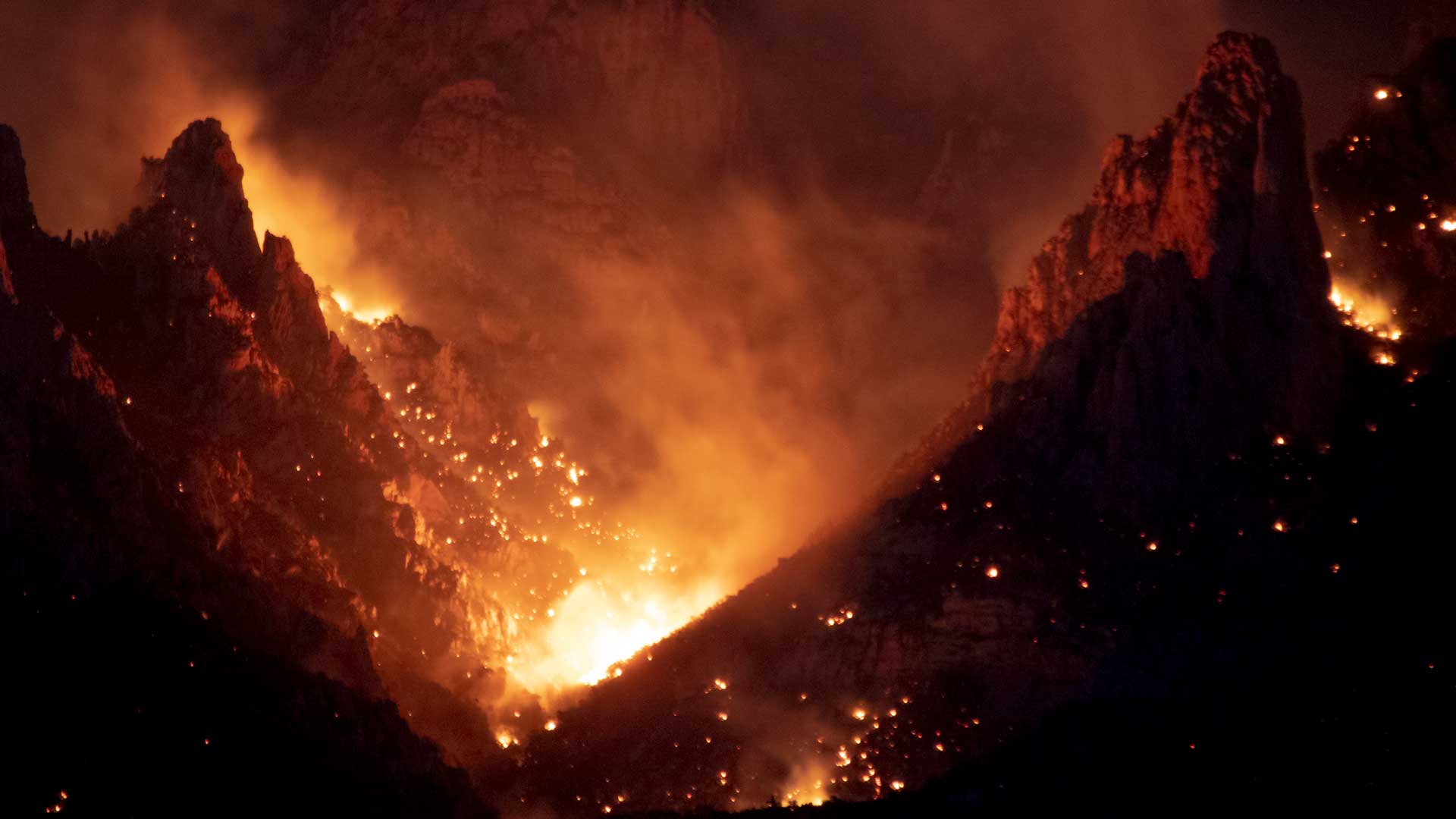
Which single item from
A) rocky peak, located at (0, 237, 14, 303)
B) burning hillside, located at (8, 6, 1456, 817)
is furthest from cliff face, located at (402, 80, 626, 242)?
rocky peak, located at (0, 237, 14, 303)

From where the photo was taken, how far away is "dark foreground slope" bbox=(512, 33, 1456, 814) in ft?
185

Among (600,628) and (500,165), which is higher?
(500,165)

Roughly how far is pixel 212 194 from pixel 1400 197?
84.5 metres

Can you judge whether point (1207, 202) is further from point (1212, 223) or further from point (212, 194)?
point (212, 194)

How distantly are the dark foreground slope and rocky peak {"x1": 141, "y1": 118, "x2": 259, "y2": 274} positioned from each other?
1618 inches

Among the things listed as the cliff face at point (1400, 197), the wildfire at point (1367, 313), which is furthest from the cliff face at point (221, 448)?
the cliff face at point (1400, 197)

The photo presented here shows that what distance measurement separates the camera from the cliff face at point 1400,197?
73.4 metres

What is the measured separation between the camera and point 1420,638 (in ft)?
164

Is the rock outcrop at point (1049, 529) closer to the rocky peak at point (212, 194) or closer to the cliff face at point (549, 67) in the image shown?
the rocky peak at point (212, 194)

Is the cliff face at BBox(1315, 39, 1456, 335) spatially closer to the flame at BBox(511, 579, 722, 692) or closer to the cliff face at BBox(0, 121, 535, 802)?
the flame at BBox(511, 579, 722, 692)

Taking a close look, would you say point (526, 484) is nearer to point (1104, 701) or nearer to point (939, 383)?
point (939, 383)

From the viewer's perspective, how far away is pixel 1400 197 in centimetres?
7906

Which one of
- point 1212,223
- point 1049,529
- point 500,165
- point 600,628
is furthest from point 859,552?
point 500,165

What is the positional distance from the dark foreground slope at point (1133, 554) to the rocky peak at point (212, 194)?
41096mm
